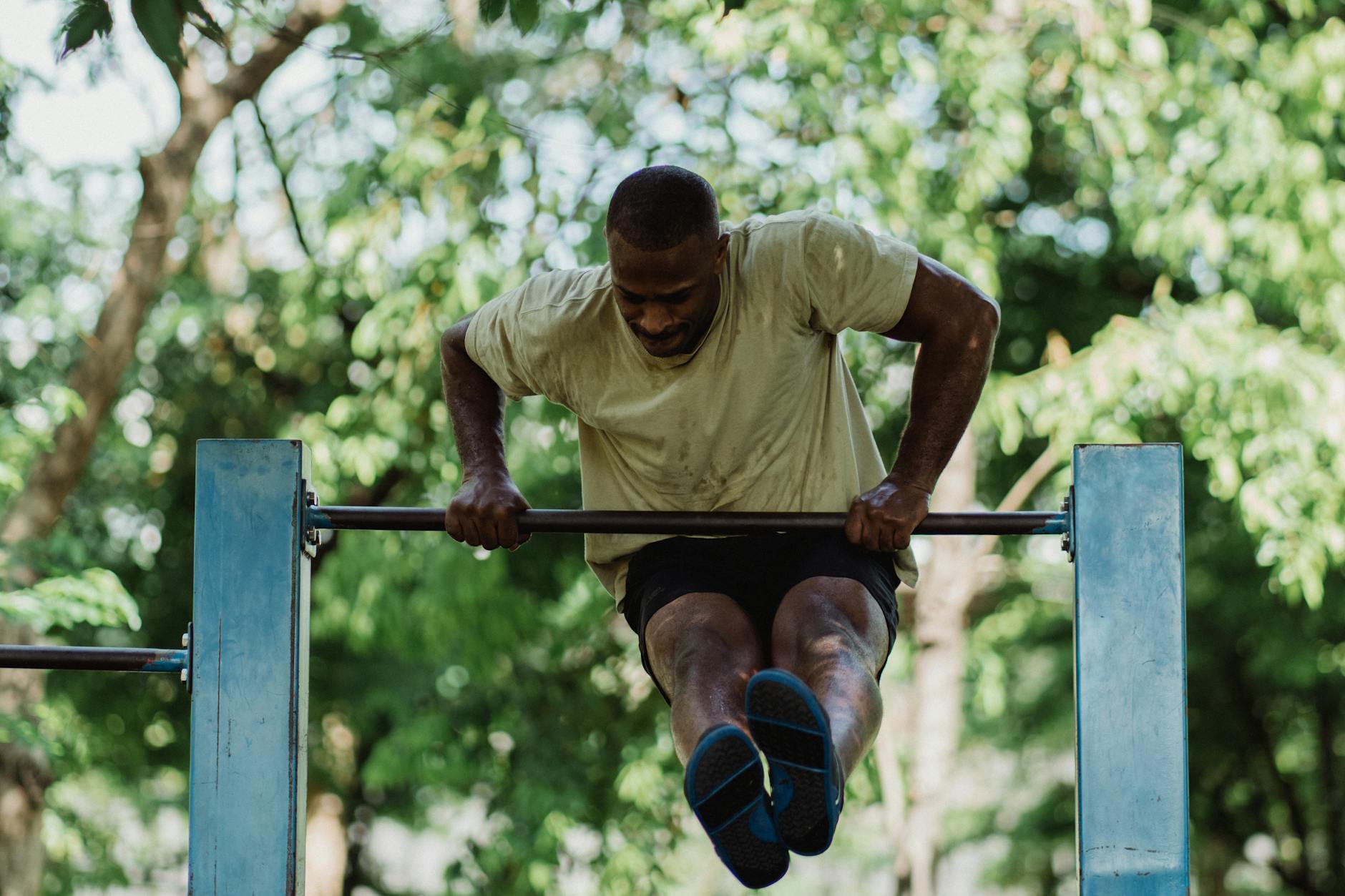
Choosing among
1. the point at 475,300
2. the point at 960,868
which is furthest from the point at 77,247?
the point at 960,868

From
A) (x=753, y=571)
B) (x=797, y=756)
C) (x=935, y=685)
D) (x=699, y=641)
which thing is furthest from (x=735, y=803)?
(x=935, y=685)

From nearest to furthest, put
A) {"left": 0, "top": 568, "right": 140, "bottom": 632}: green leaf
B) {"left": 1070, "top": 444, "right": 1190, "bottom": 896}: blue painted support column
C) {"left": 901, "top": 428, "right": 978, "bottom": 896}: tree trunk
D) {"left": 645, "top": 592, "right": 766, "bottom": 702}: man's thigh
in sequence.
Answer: {"left": 1070, "top": 444, "right": 1190, "bottom": 896}: blue painted support column, {"left": 645, "top": 592, "right": 766, "bottom": 702}: man's thigh, {"left": 0, "top": 568, "right": 140, "bottom": 632}: green leaf, {"left": 901, "top": 428, "right": 978, "bottom": 896}: tree trunk

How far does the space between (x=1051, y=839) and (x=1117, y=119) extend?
267 inches

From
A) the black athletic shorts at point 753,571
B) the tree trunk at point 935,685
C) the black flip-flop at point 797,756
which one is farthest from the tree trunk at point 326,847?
the black flip-flop at point 797,756

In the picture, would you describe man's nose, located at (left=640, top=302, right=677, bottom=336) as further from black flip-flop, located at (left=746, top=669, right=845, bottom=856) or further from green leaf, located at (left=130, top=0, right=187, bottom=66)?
green leaf, located at (left=130, top=0, right=187, bottom=66)

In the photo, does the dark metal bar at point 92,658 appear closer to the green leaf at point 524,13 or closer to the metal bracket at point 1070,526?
the green leaf at point 524,13

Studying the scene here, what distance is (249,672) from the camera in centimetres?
242

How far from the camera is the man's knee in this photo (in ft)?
8.04

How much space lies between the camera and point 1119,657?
7.88 ft

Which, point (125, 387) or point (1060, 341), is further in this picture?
point (125, 387)

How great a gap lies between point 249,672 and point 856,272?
3.99 ft

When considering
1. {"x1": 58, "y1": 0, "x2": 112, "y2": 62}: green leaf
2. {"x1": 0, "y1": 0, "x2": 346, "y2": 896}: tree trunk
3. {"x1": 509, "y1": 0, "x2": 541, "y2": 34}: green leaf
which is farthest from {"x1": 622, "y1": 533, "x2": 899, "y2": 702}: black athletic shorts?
{"x1": 0, "y1": 0, "x2": 346, "y2": 896}: tree trunk

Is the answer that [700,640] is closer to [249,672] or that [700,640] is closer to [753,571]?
[753,571]

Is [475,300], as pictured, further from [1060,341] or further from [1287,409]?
[1287,409]
